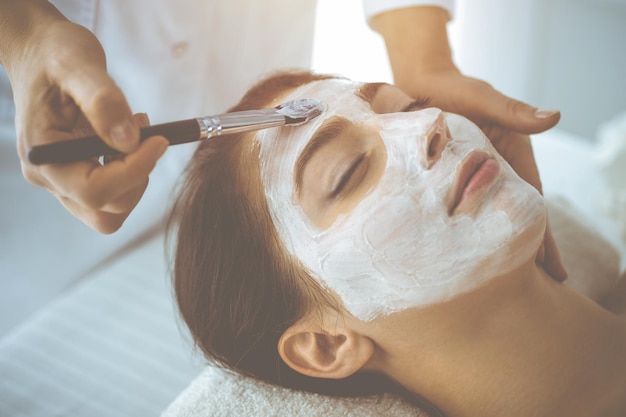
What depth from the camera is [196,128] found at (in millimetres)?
619

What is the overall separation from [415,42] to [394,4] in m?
0.09

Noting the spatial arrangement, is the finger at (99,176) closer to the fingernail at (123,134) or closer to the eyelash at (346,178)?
the fingernail at (123,134)

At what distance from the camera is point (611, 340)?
2.68 feet

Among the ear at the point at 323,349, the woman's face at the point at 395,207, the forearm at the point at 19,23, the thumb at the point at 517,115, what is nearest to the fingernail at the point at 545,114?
the thumb at the point at 517,115

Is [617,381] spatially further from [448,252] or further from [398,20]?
[398,20]

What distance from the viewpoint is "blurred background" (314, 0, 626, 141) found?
1.86 m

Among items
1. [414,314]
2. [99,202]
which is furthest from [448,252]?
[99,202]

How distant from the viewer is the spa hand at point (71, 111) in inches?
22.1

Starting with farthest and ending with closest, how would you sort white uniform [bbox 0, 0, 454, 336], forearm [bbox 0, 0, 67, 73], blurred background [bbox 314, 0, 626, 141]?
blurred background [bbox 314, 0, 626, 141] → white uniform [bbox 0, 0, 454, 336] → forearm [bbox 0, 0, 67, 73]

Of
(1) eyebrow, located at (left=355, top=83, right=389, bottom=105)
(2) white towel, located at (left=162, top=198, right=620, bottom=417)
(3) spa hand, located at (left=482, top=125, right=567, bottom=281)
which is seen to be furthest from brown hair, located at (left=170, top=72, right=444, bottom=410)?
(3) spa hand, located at (left=482, top=125, right=567, bottom=281)

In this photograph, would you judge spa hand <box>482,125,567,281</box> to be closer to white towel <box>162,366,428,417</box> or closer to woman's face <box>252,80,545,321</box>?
woman's face <box>252,80,545,321</box>

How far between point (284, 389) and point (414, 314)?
0.24 m

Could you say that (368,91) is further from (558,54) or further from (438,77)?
(558,54)

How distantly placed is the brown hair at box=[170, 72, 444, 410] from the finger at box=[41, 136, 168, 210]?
9.3 inches
